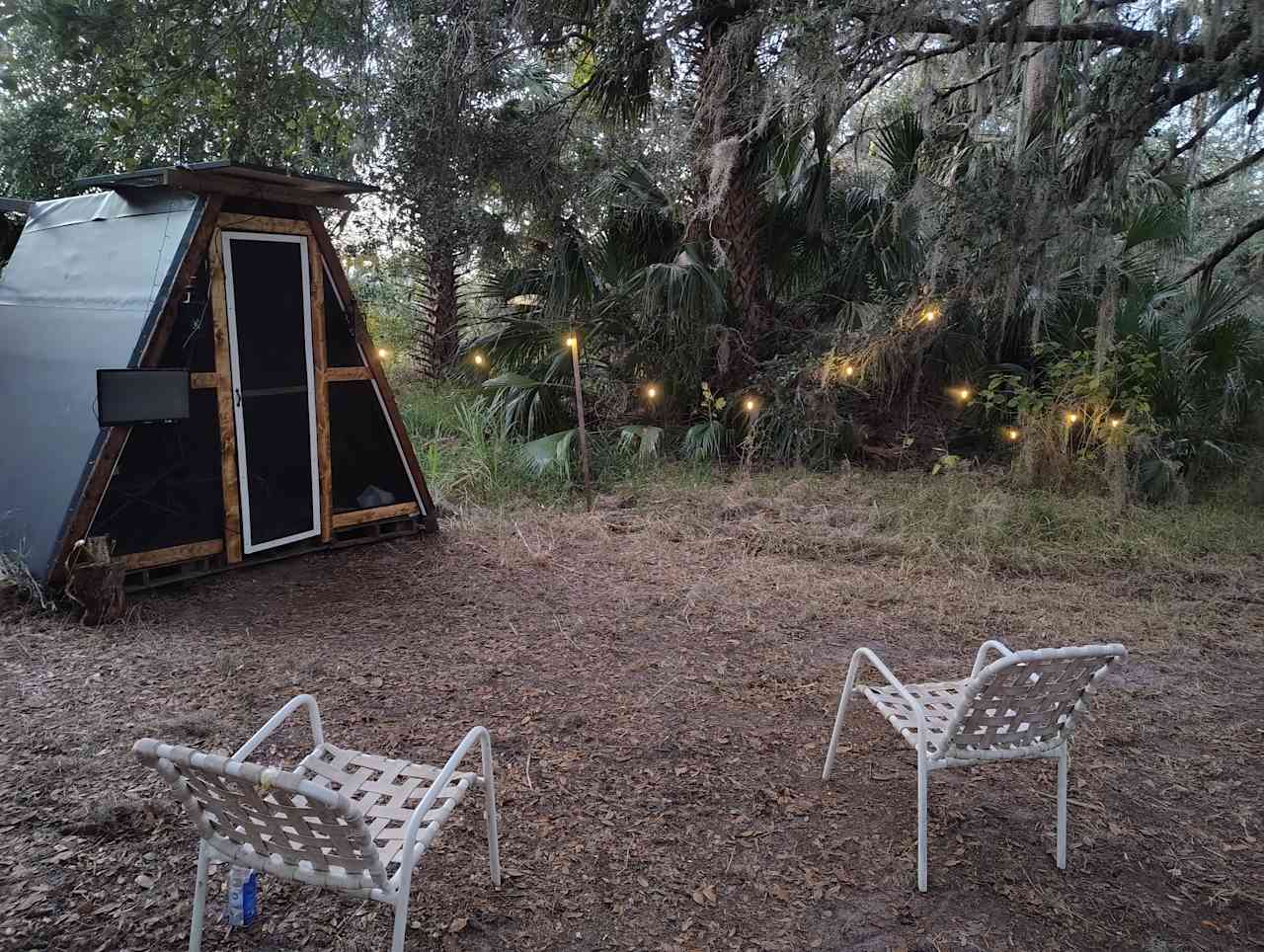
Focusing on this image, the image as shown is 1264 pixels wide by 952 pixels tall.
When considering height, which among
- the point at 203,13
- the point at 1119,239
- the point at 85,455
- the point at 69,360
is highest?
the point at 203,13

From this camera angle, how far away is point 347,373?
220 inches

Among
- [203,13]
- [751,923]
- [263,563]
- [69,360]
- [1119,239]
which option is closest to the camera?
[751,923]

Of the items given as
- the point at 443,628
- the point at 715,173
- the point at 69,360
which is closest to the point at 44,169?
the point at 69,360

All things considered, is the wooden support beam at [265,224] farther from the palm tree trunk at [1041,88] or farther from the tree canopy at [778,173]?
the palm tree trunk at [1041,88]

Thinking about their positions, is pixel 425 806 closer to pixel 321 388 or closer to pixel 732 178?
pixel 321 388

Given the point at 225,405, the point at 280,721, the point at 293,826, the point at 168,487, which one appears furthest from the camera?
the point at 225,405

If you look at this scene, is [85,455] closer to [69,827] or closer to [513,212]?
[69,827]

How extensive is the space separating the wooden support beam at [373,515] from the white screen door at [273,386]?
17cm

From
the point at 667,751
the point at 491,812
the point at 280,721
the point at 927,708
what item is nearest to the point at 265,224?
the point at 280,721

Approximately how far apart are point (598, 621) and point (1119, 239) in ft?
16.9

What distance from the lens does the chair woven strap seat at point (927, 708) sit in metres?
2.49

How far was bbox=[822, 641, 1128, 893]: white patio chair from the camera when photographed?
2264 millimetres

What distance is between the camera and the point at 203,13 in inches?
149

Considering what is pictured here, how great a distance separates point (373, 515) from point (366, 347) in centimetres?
111
